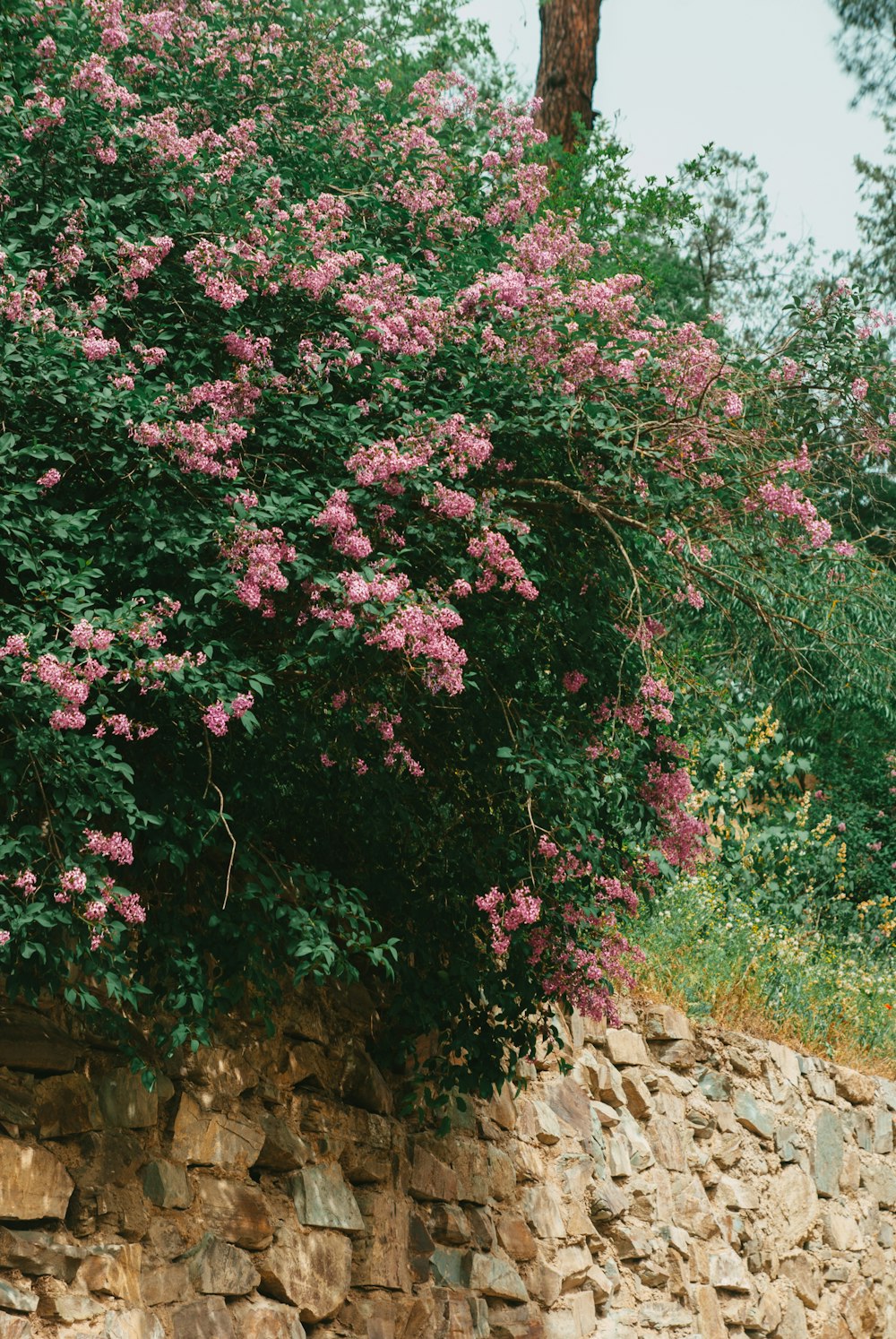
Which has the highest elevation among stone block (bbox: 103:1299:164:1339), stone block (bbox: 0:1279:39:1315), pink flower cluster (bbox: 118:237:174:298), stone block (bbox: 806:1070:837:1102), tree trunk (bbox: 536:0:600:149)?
tree trunk (bbox: 536:0:600:149)

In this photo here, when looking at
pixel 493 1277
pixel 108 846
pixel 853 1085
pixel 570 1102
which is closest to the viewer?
pixel 108 846

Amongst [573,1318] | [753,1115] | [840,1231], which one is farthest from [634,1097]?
[840,1231]

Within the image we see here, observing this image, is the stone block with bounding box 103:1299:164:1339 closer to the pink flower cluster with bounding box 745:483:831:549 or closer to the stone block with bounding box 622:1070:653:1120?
the stone block with bounding box 622:1070:653:1120

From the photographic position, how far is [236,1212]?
5.19 meters

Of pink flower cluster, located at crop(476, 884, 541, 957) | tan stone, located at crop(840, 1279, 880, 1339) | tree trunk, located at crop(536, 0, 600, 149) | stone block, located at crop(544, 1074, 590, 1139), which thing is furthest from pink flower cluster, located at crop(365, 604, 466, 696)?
tree trunk, located at crop(536, 0, 600, 149)

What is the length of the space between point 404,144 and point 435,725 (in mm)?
2746

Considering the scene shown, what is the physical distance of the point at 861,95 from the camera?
14977mm

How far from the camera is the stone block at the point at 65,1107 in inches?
185

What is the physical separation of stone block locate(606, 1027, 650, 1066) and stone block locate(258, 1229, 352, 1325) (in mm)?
2407

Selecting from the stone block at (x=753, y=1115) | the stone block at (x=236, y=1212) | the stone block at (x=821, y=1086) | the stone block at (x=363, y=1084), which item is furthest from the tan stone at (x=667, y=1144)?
the stone block at (x=236, y=1212)

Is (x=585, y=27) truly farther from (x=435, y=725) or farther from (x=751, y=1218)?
(x=751, y=1218)

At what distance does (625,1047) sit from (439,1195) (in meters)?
1.89

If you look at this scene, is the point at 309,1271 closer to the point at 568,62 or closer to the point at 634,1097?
the point at 634,1097

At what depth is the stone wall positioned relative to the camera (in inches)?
185
